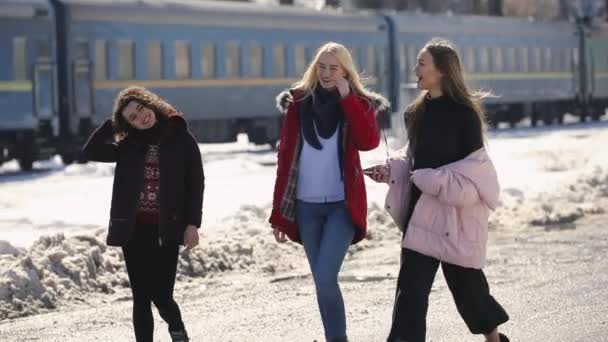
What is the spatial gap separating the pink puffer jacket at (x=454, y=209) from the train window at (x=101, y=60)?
65.5 ft

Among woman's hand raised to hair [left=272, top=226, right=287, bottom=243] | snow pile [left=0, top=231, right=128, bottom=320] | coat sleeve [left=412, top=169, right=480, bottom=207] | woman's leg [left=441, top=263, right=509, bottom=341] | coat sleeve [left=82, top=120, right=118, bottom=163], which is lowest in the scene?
snow pile [left=0, top=231, right=128, bottom=320]

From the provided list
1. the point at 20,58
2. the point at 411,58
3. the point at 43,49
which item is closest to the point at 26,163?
the point at 20,58

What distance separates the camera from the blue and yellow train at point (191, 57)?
82.8 feet

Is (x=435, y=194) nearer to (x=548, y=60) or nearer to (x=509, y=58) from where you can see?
(x=509, y=58)

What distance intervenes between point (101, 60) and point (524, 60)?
18.3 m

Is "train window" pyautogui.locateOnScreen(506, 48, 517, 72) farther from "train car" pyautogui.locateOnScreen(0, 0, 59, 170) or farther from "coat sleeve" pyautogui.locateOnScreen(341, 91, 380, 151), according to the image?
"coat sleeve" pyautogui.locateOnScreen(341, 91, 380, 151)

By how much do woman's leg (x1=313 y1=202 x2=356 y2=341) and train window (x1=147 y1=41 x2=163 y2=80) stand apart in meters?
20.9

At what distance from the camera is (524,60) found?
42594 mm

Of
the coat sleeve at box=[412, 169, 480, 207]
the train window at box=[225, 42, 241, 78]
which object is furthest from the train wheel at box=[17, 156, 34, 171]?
the coat sleeve at box=[412, 169, 480, 207]

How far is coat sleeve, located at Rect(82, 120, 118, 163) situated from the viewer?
7.74 m

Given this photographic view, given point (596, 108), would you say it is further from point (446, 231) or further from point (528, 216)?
point (446, 231)

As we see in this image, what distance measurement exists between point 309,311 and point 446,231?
2.93m

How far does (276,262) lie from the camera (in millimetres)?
12945

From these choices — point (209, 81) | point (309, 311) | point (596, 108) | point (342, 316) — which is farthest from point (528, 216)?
point (596, 108)
